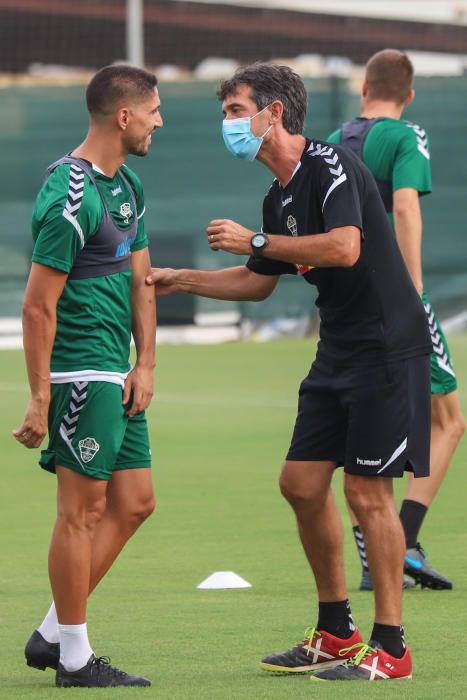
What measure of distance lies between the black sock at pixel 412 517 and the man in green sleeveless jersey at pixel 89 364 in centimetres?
192

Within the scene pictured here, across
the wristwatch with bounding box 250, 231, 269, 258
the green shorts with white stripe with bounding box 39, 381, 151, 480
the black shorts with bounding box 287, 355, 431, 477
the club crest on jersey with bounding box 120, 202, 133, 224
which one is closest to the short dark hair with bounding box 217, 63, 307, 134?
the wristwatch with bounding box 250, 231, 269, 258

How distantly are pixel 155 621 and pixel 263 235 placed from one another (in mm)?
1715

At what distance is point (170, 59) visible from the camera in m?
39.2

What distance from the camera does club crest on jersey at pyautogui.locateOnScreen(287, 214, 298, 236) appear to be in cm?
557

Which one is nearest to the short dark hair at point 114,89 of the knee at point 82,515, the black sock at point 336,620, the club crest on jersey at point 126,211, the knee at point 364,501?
the club crest on jersey at point 126,211

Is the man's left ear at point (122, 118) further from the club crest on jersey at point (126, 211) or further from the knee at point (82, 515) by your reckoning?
the knee at point (82, 515)

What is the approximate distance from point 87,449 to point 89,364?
282 millimetres

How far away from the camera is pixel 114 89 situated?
17.9 feet

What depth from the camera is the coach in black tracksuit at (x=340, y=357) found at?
5406mm

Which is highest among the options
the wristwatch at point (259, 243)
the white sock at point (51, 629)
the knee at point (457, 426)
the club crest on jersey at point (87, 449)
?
the wristwatch at point (259, 243)

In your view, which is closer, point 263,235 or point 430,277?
point 263,235

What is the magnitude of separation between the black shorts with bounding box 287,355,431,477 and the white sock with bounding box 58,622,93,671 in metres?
1.07

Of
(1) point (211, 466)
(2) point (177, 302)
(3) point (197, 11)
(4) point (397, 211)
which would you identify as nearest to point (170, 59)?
(3) point (197, 11)

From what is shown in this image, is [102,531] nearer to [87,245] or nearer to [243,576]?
[87,245]
